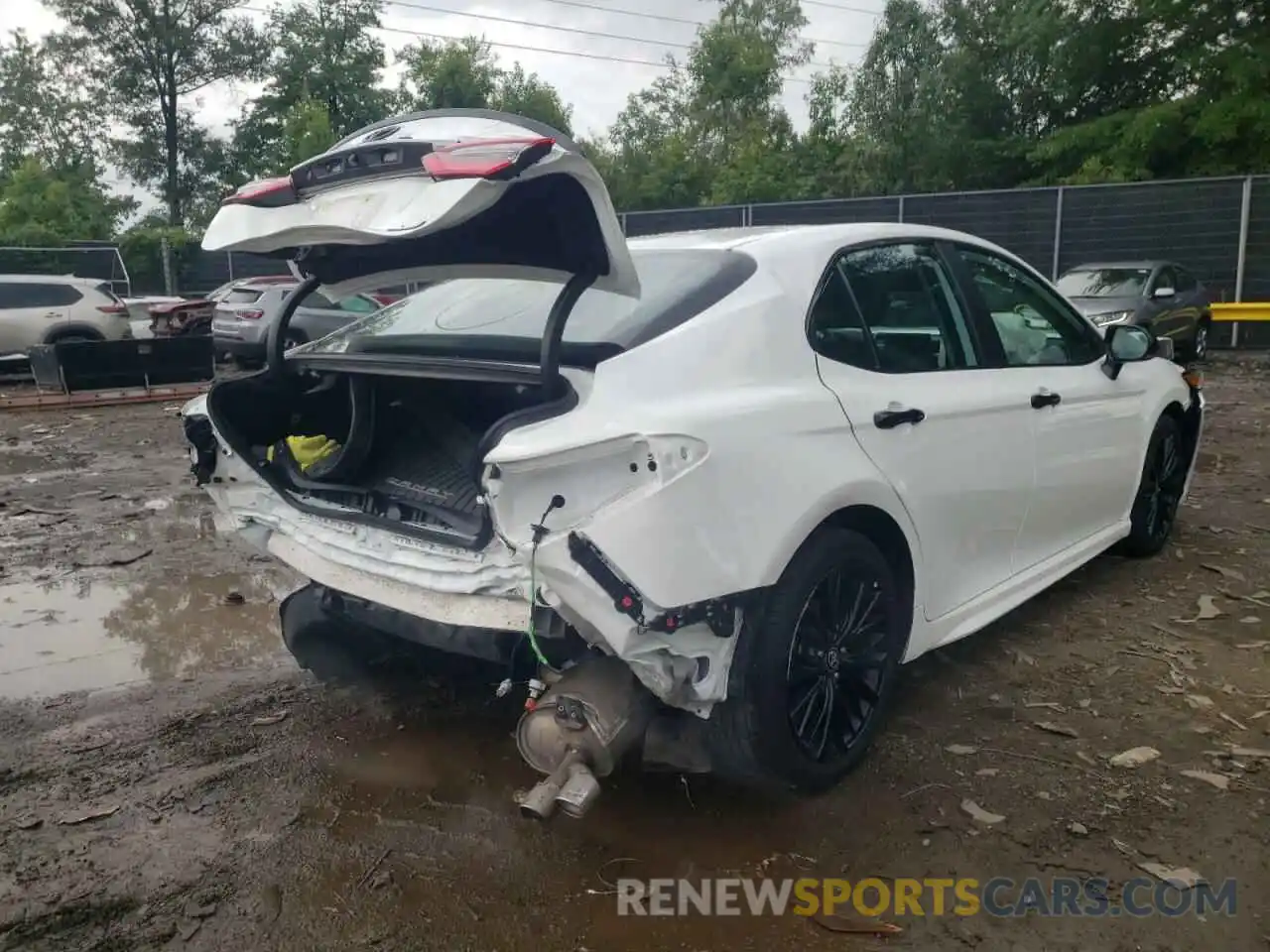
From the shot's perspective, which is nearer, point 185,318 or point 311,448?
point 311,448

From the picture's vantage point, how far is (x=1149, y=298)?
14289 millimetres

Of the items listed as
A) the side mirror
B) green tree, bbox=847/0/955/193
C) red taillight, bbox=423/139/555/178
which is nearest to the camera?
red taillight, bbox=423/139/555/178

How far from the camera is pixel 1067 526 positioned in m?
4.32

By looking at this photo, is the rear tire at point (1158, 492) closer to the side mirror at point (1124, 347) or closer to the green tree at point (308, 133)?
the side mirror at point (1124, 347)

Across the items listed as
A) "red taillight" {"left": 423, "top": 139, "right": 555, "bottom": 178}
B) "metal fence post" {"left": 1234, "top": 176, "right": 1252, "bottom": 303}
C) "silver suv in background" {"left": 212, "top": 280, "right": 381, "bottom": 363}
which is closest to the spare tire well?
"red taillight" {"left": 423, "top": 139, "right": 555, "bottom": 178}

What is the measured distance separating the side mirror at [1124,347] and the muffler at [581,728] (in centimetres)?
286

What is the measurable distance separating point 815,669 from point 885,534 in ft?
1.71

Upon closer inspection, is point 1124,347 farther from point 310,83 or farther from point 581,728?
point 310,83

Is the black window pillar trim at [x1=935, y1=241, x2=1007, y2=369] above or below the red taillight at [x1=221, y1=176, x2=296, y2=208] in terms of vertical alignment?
below

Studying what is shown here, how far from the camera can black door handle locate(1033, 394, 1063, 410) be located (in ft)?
12.8

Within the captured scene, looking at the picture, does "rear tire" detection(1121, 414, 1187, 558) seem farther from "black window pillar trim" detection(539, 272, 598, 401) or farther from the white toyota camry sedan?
"black window pillar trim" detection(539, 272, 598, 401)

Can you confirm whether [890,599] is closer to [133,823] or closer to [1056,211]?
[133,823]

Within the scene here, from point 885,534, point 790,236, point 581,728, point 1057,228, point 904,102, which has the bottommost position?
point 581,728

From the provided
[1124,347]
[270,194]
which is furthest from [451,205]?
[1124,347]
